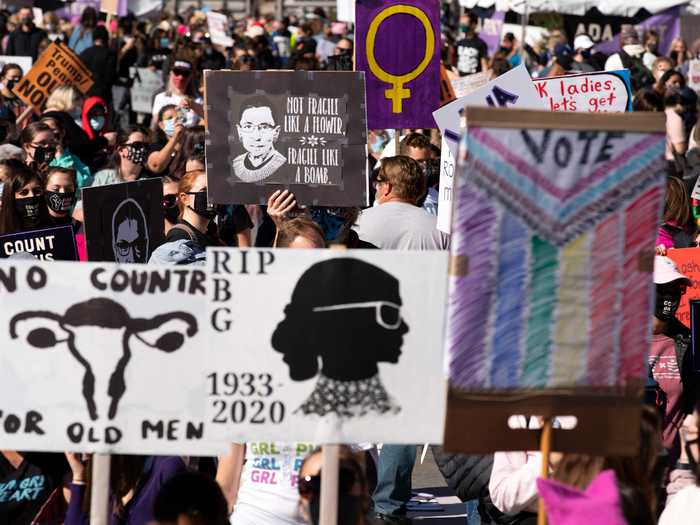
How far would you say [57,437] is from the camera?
386 cm

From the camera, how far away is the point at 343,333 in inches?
150

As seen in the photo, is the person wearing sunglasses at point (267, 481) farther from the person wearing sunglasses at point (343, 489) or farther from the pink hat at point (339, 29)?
the pink hat at point (339, 29)

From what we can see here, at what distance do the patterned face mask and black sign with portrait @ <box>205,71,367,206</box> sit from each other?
292cm

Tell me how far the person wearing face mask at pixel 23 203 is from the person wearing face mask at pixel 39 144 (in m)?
2.27

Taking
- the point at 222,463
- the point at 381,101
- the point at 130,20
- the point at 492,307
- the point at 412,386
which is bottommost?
the point at 222,463

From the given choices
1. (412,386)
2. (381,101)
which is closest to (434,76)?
(381,101)

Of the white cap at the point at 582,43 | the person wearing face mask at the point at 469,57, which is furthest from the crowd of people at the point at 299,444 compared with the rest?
the white cap at the point at 582,43

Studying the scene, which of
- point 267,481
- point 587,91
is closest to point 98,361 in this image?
point 267,481

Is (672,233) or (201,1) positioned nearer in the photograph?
(672,233)

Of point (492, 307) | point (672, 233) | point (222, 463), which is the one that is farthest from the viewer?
point (672, 233)

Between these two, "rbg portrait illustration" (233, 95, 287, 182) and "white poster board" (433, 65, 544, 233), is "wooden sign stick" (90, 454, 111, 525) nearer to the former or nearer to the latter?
"rbg portrait illustration" (233, 95, 287, 182)

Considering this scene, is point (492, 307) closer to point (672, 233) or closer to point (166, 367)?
point (166, 367)

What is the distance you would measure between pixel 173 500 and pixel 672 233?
5208 mm

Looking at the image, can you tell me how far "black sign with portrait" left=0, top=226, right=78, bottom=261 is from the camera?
20.0ft
